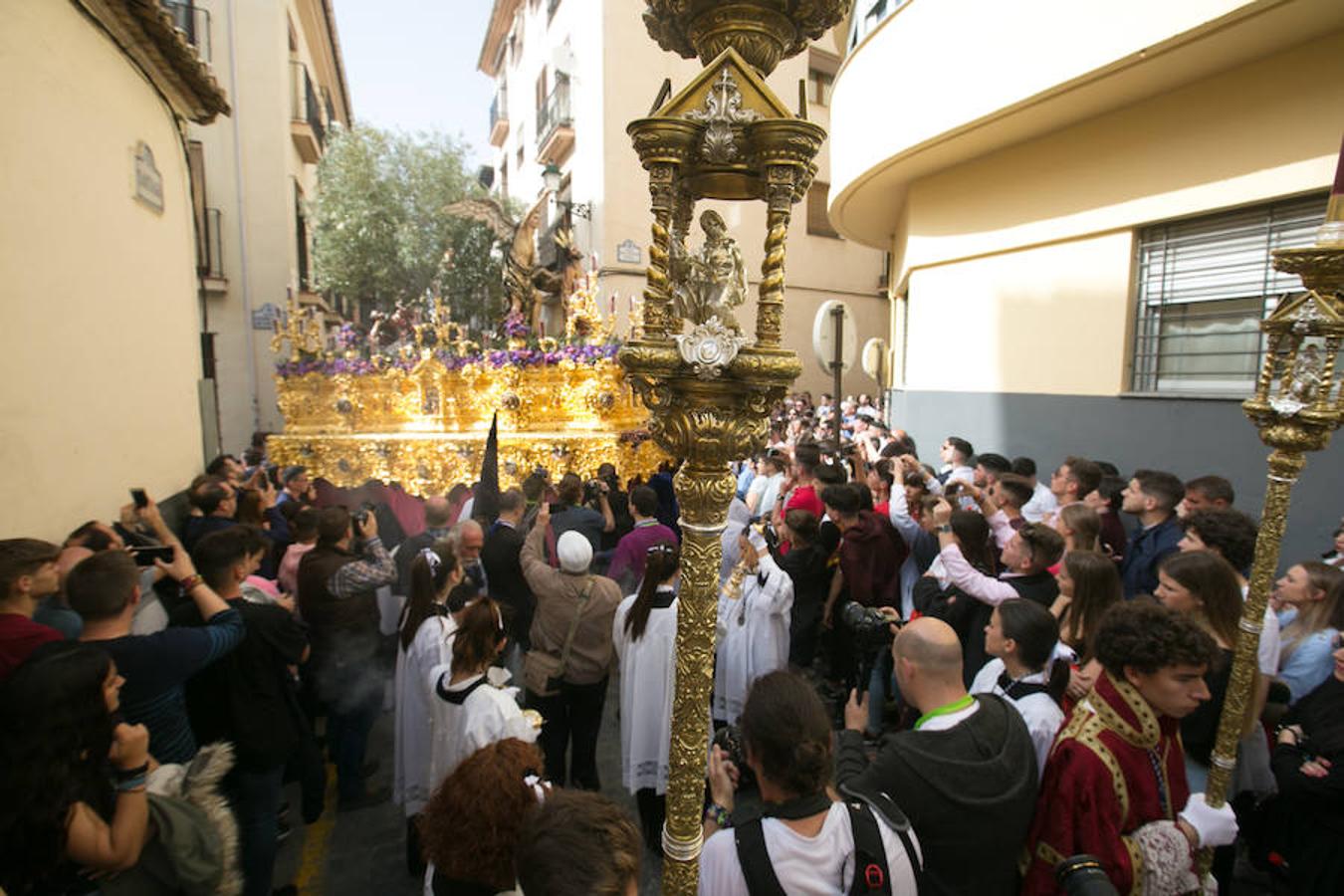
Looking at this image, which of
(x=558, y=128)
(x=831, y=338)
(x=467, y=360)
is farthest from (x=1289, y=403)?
(x=558, y=128)

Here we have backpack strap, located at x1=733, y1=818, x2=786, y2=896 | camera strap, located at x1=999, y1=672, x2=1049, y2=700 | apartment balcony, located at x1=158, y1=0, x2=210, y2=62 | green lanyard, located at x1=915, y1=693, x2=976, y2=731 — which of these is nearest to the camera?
backpack strap, located at x1=733, y1=818, x2=786, y2=896

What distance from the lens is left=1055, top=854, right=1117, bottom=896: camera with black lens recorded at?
1897 mm

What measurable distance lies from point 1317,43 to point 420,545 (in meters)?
7.85

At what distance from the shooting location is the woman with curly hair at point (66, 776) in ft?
6.11

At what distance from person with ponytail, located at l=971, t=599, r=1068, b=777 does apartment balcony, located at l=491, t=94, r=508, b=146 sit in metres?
29.9

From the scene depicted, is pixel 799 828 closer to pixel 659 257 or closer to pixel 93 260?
pixel 659 257

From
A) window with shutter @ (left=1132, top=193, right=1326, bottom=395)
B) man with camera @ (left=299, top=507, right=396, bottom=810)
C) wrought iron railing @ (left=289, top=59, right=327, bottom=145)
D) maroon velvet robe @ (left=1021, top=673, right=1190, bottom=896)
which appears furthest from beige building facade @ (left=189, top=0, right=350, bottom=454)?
maroon velvet robe @ (left=1021, top=673, right=1190, bottom=896)

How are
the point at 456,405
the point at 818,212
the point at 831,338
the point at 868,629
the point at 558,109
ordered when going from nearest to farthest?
the point at 868,629
the point at 831,338
the point at 456,405
the point at 558,109
the point at 818,212

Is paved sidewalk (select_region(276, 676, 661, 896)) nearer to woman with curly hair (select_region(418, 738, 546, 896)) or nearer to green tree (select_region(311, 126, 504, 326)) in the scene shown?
woman with curly hair (select_region(418, 738, 546, 896))

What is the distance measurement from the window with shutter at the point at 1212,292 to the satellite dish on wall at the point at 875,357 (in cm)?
744

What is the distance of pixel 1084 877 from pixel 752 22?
8.37ft

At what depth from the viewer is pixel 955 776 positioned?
6.77ft

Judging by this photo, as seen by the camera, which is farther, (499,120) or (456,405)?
(499,120)

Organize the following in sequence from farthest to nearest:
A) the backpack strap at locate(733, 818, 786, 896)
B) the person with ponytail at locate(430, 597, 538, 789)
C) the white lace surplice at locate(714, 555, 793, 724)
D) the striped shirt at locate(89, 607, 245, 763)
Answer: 1. the white lace surplice at locate(714, 555, 793, 724)
2. the person with ponytail at locate(430, 597, 538, 789)
3. the striped shirt at locate(89, 607, 245, 763)
4. the backpack strap at locate(733, 818, 786, 896)
